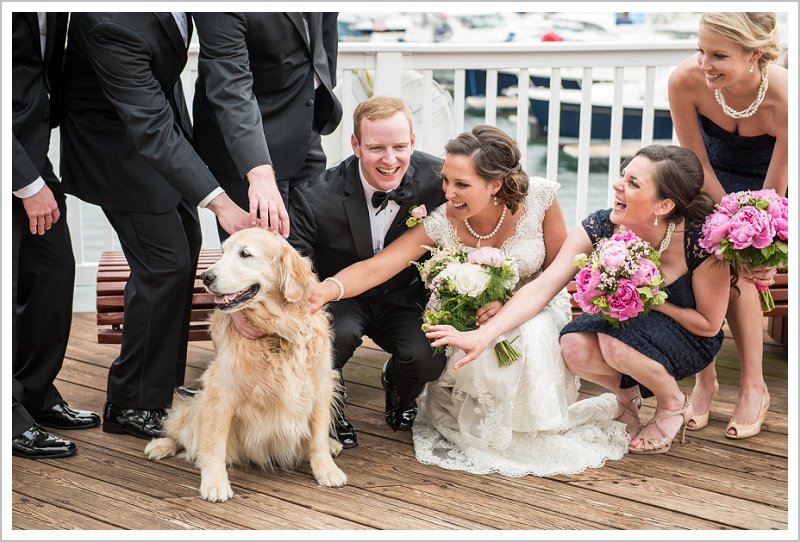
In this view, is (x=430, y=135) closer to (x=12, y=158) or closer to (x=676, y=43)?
(x=676, y=43)

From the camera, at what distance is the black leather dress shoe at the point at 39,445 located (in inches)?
114

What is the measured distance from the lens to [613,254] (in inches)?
113

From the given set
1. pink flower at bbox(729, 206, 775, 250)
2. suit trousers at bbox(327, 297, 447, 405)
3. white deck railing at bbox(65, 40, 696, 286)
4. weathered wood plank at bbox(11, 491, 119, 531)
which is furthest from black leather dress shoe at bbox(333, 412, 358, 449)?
white deck railing at bbox(65, 40, 696, 286)

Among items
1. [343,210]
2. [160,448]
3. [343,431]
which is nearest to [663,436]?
[343,431]

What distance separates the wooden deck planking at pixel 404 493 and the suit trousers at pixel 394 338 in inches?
9.3

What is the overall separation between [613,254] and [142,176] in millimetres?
1649

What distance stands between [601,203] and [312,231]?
9.13m

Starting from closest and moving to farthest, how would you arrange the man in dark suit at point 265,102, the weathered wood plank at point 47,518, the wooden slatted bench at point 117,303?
the weathered wood plank at point 47,518
the man in dark suit at point 265,102
the wooden slatted bench at point 117,303

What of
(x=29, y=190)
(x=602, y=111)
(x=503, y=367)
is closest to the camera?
(x=29, y=190)

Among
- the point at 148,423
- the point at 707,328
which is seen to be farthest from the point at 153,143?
the point at 707,328

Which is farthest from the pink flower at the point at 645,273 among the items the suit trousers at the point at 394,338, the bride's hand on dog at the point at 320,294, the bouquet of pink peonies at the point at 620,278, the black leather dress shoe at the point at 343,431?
the black leather dress shoe at the point at 343,431

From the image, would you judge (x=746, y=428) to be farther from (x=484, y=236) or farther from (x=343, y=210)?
(x=343, y=210)

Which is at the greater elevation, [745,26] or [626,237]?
[745,26]

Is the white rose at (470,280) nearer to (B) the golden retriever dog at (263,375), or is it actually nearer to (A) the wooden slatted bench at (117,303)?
(B) the golden retriever dog at (263,375)
